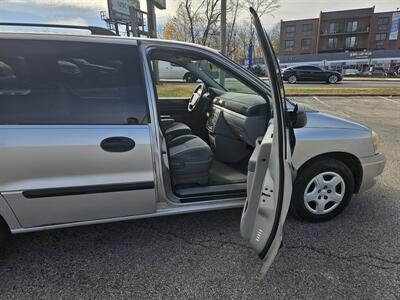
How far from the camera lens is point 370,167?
2750 millimetres

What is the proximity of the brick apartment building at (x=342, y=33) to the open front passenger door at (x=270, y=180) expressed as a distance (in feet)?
172

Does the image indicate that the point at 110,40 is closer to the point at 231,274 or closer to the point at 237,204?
the point at 237,204

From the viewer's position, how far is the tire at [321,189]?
260 cm

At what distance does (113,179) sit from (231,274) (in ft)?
3.73

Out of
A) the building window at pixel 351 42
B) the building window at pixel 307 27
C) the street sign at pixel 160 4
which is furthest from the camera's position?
the building window at pixel 307 27

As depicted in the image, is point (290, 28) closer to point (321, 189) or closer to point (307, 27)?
point (307, 27)

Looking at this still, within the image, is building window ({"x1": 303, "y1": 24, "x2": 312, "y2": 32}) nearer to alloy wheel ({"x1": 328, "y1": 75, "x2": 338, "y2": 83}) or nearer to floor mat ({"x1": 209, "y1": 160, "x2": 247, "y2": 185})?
alloy wheel ({"x1": 328, "y1": 75, "x2": 338, "y2": 83})

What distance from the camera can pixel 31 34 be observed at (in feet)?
6.57

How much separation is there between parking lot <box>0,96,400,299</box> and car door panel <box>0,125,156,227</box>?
41 centimetres

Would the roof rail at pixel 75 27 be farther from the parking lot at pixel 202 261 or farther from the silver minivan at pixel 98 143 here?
the parking lot at pixel 202 261

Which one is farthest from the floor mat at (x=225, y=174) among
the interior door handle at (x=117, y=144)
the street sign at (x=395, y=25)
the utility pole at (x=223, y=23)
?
the street sign at (x=395, y=25)

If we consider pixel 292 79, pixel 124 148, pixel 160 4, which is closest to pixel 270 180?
pixel 124 148

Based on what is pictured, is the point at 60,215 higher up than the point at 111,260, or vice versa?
the point at 60,215

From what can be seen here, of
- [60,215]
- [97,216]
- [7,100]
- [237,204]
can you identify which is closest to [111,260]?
[97,216]
